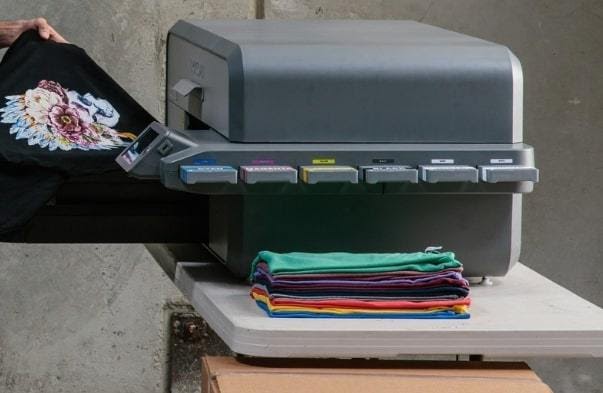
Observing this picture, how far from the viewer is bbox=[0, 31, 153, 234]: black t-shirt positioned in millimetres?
2049

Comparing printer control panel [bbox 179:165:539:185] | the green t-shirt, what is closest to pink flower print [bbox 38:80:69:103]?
printer control panel [bbox 179:165:539:185]

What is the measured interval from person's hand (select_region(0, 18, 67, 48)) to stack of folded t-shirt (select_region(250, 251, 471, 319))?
0.82 meters

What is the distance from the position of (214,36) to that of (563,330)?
0.79m

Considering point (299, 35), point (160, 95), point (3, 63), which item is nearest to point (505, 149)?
point (299, 35)

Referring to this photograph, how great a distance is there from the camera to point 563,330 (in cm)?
176

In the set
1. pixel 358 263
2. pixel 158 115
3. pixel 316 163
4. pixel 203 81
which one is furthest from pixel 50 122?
pixel 158 115

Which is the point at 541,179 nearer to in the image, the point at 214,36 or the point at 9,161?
the point at 214,36

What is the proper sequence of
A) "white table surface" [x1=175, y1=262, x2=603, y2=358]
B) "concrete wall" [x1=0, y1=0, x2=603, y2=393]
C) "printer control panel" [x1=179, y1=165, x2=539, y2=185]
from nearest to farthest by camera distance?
1. "white table surface" [x1=175, y1=262, x2=603, y2=358]
2. "printer control panel" [x1=179, y1=165, x2=539, y2=185]
3. "concrete wall" [x1=0, y1=0, x2=603, y2=393]

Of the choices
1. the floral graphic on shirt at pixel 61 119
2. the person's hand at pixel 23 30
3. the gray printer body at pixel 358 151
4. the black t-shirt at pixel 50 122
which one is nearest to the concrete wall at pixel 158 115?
the person's hand at pixel 23 30

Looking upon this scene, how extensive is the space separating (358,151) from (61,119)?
22.0 inches

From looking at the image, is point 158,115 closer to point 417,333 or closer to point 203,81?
point 203,81

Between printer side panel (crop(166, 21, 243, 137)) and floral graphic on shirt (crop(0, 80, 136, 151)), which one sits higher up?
printer side panel (crop(166, 21, 243, 137))

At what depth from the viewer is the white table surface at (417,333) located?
5.60ft

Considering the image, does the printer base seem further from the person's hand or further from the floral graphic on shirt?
the person's hand
